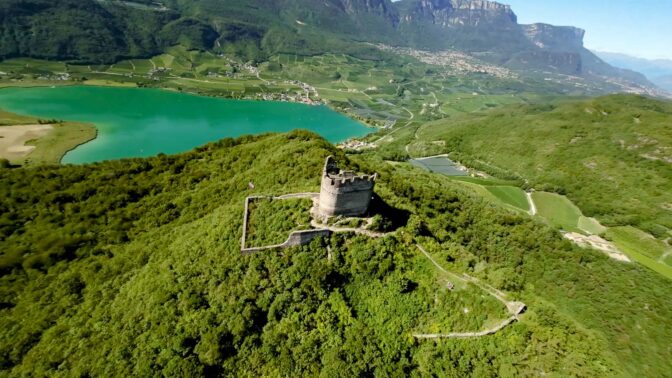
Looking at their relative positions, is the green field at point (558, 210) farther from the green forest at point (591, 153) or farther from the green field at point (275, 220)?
the green field at point (275, 220)

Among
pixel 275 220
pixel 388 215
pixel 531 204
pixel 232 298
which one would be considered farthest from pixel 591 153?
pixel 232 298

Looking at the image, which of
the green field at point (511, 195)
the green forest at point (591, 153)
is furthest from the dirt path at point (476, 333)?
the green forest at point (591, 153)

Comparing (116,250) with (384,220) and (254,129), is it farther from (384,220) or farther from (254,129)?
(254,129)

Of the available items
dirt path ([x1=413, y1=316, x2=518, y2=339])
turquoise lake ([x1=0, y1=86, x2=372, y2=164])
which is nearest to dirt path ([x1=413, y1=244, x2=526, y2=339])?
dirt path ([x1=413, y1=316, x2=518, y2=339])

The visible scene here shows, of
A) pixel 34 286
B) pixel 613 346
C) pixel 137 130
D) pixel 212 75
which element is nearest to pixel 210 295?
pixel 34 286

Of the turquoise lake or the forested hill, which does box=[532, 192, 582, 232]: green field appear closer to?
the forested hill

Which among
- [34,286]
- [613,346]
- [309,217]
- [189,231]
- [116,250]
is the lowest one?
[613,346]

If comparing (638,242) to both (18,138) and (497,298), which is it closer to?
(497,298)
